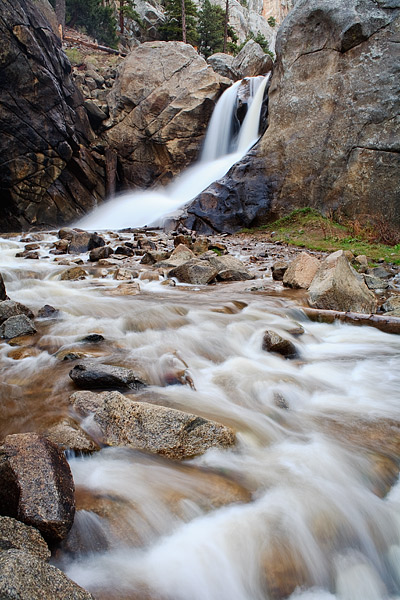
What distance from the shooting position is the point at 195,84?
20.0m

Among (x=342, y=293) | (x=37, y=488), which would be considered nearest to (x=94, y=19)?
(x=342, y=293)

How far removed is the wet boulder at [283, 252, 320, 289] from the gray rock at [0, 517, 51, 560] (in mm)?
5832

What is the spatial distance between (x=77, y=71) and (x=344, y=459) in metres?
27.5

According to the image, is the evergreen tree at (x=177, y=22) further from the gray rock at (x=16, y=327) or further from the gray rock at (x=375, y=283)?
the gray rock at (x=16, y=327)

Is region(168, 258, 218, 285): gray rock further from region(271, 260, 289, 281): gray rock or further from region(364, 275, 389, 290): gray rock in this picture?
region(364, 275, 389, 290): gray rock

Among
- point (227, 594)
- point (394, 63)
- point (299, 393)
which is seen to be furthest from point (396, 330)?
point (394, 63)

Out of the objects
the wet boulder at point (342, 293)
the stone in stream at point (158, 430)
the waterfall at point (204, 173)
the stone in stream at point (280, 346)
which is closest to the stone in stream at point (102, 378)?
the stone in stream at point (158, 430)

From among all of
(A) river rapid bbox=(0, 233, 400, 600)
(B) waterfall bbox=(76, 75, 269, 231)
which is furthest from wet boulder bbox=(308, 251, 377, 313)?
(B) waterfall bbox=(76, 75, 269, 231)

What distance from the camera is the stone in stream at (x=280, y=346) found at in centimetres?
417

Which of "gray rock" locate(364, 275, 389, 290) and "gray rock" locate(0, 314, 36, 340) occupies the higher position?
"gray rock" locate(364, 275, 389, 290)

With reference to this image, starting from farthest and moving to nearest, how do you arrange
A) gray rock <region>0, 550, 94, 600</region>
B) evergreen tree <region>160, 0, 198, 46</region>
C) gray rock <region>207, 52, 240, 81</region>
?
1. evergreen tree <region>160, 0, 198, 46</region>
2. gray rock <region>207, 52, 240, 81</region>
3. gray rock <region>0, 550, 94, 600</region>

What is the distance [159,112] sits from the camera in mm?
19953

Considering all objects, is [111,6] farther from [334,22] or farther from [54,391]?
[54,391]

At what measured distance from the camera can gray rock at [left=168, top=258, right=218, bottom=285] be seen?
7.41 metres
